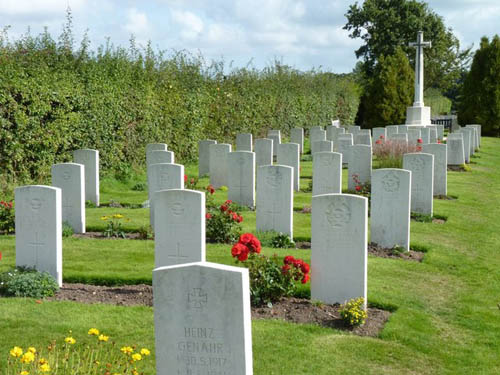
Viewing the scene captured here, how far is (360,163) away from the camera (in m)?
17.0

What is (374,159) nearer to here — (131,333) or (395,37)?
(131,333)

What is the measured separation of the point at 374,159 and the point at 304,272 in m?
14.7

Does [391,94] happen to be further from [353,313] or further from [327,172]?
[353,313]

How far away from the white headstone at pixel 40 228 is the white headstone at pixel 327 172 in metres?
6.27

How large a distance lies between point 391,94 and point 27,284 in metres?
32.8

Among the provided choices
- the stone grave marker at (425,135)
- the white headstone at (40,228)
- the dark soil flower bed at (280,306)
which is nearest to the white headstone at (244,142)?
the stone grave marker at (425,135)

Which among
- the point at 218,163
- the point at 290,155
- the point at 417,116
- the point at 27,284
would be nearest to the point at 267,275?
the point at 27,284

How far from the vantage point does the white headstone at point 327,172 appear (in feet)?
45.0

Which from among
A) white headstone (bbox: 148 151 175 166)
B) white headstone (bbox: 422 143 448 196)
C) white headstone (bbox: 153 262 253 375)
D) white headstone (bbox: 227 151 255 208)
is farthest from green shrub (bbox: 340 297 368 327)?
white headstone (bbox: 422 143 448 196)

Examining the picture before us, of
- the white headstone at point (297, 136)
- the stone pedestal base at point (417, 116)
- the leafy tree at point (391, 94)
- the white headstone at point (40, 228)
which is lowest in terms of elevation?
the white headstone at point (40, 228)

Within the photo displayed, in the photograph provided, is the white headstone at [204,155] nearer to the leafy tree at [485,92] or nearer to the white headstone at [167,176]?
the white headstone at [167,176]

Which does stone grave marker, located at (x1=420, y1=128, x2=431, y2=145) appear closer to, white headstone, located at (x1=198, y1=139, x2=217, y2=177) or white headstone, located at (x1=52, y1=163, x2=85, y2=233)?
white headstone, located at (x1=198, y1=139, x2=217, y2=177)

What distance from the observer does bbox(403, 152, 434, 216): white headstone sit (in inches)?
527

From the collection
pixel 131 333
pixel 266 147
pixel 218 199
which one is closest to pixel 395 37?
pixel 266 147
